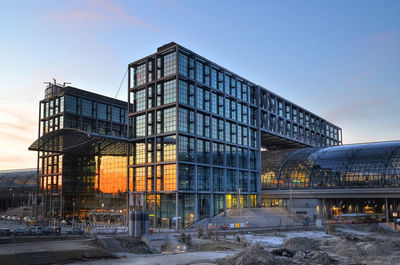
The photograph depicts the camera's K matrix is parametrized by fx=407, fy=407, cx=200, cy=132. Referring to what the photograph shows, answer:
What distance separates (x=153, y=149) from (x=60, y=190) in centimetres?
4505

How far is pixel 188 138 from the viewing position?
296 ft

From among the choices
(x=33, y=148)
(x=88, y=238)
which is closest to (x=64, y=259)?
(x=88, y=238)

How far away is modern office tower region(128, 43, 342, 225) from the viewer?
88.2 metres

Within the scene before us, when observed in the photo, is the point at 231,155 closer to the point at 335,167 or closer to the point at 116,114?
the point at 335,167

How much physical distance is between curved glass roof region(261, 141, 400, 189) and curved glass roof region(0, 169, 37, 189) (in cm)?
10089

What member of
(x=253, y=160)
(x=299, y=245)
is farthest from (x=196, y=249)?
(x=253, y=160)

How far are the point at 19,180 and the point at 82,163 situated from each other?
220 ft

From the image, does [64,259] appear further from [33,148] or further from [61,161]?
[61,161]

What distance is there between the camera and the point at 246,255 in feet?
127

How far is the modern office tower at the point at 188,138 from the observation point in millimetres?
88250

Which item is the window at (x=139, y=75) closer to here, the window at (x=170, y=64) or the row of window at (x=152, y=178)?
the window at (x=170, y=64)

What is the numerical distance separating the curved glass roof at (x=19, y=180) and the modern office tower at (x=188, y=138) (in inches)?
3543

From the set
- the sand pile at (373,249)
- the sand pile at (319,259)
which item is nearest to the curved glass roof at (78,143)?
the sand pile at (319,259)

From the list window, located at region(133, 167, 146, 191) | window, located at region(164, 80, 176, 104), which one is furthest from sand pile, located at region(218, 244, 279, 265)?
window, located at region(133, 167, 146, 191)
